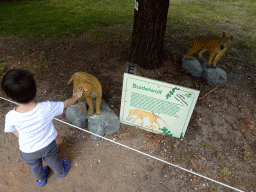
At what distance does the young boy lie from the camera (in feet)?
4.92

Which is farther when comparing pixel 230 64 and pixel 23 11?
pixel 23 11

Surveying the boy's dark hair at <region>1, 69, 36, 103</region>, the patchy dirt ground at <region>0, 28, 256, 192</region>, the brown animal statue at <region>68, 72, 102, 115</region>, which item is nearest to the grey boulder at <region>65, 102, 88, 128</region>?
the patchy dirt ground at <region>0, 28, 256, 192</region>

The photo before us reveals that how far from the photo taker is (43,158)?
2152mm

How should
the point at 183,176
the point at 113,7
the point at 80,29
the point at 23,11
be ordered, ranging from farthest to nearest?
the point at 113,7, the point at 23,11, the point at 80,29, the point at 183,176

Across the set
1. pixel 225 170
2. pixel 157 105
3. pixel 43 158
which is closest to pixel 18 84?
pixel 43 158

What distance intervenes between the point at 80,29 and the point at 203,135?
497 cm

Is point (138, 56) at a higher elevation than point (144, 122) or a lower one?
higher

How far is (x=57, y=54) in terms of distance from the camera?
4.68m

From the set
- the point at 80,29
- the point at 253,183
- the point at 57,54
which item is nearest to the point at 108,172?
the point at 253,183

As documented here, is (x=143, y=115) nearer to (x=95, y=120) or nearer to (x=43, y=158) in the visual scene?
(x=95, y=120)

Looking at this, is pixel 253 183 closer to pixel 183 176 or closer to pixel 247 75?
pixel 183 176

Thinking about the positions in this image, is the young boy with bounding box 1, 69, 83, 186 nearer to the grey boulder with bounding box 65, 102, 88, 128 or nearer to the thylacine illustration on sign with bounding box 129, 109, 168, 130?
the grey boulder with bounding box 65, 102, 88, 128

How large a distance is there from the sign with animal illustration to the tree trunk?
1.70m

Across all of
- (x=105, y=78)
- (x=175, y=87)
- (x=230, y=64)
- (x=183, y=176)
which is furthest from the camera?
(x=230, y=64)
